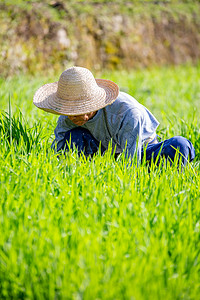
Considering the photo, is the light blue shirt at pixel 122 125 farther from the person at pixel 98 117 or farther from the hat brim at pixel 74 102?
the hat brim at pixel 74 102

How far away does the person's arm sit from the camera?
253 centimetres

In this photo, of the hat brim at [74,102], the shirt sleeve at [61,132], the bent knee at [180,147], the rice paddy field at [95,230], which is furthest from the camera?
the shirt sleeve at [61,132]

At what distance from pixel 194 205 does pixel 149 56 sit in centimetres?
670

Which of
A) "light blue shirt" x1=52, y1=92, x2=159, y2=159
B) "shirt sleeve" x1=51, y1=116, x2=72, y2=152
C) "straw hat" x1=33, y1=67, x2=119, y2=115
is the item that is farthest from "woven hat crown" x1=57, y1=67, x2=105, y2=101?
"shirt sleeve" x1=51, y1=116, x2=72, y2=152

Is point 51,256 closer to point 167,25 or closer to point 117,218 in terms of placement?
point 117,218

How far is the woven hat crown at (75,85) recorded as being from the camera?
2480 mm

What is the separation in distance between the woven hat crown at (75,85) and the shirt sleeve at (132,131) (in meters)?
0.29

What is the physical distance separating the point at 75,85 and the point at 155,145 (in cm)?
79

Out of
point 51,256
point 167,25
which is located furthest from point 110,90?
point 167,25

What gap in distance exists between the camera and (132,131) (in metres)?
2.54

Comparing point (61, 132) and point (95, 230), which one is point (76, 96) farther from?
point (95, 230)

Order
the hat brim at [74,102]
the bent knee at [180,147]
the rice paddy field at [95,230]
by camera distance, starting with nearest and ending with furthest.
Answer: the rice paddy field at [95,230] < the hat brim at [74,102] < the bent knee at [180,147]

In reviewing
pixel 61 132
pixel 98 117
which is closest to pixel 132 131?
pixel 98 117

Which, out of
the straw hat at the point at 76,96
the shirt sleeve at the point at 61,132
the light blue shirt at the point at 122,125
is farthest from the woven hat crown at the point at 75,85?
the shirt sleeve at the point at 61,132
